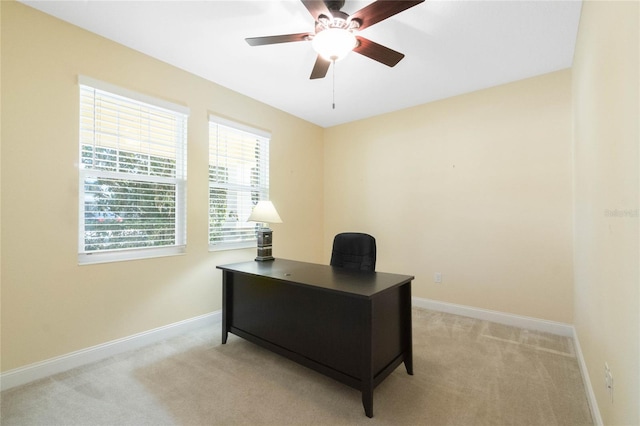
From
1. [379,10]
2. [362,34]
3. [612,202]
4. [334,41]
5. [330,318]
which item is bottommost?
[330,318]

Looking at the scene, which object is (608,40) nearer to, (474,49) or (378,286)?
(474,49)

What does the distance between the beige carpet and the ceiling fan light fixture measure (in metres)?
2.31

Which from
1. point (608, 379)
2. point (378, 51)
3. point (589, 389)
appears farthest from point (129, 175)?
point (589, 389)

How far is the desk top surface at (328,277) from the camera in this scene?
1.88 meters

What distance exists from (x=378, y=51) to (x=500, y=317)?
3073 millimetres

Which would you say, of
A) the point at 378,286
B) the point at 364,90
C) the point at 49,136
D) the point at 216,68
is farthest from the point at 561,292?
the point at 49,136

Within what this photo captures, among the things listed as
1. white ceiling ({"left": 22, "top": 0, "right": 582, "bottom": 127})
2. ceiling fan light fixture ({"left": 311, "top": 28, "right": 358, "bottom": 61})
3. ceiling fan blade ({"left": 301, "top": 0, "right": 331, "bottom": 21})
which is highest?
white ceiling ({"left": 22, "top": 0, "right": 582, "bottom": 127})

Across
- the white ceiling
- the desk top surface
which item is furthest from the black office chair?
the white ceiling

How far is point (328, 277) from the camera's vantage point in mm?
2211

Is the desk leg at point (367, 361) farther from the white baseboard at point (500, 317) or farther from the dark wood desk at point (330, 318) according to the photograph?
the white baseboard at point (500, 317)

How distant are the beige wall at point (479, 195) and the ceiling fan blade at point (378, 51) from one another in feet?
6.06

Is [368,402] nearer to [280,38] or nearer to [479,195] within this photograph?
[280,38]

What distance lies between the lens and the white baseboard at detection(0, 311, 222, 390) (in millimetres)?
2021

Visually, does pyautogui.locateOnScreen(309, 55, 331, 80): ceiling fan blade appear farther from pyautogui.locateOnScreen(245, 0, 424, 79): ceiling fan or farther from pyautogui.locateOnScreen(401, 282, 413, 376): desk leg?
pyautogui.locateOnScreen(401, 282, 413, 376): desk leg
